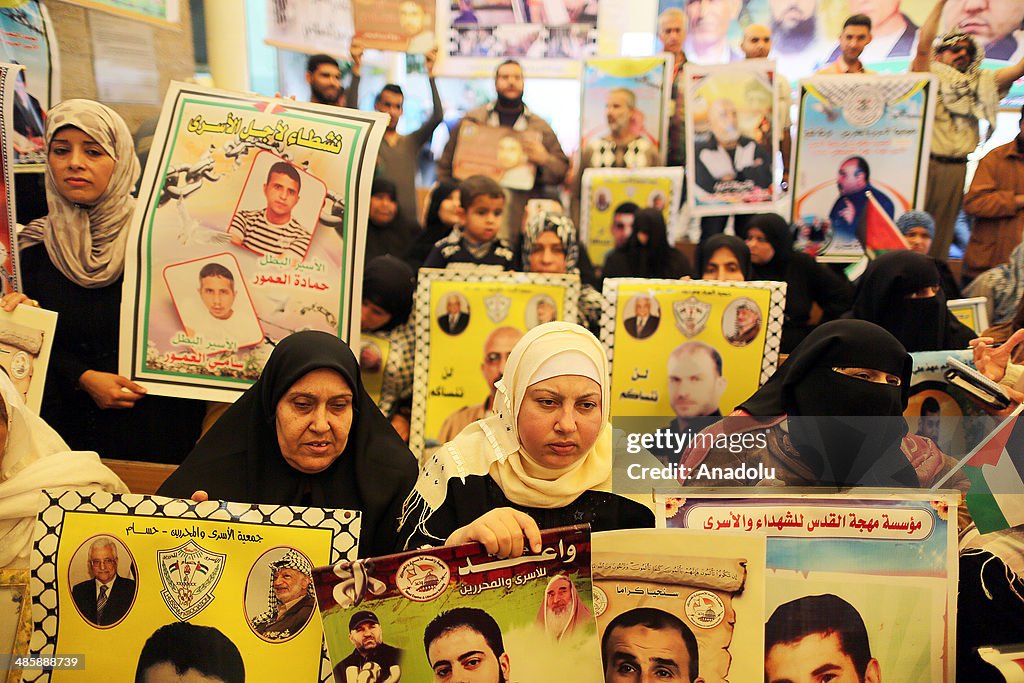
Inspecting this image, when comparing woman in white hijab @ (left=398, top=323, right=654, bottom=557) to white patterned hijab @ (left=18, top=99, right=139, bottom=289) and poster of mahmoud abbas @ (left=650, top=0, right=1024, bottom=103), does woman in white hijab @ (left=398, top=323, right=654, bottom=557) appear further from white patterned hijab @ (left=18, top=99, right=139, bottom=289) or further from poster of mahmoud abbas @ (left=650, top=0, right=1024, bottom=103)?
poster of mahmoud abbas @ (left=650, top=0, right=1024, bottom=103)

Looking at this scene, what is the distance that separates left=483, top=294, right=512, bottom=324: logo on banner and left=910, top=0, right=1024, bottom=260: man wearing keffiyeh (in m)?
3.56

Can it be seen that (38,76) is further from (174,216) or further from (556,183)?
(556,183)

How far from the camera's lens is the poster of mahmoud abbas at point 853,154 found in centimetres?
468

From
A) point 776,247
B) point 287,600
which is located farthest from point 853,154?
point 287,600

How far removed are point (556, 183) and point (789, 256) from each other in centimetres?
189

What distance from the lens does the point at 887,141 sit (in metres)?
4.72

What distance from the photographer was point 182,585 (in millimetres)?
1561

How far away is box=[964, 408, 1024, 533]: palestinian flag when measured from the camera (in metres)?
1.66

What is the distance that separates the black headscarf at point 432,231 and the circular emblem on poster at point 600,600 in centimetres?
309

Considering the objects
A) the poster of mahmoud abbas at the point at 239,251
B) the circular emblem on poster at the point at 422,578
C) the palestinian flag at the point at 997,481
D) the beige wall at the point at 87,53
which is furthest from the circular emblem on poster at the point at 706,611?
the beige wall at the point at 87,53

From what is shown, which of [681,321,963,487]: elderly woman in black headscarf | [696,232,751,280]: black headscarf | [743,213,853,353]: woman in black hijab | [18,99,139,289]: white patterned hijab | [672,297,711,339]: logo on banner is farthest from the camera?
[743,213,853,353]: woman in black hijab

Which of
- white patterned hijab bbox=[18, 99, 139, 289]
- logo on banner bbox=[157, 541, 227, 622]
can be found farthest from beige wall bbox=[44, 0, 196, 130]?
logo on banner bbox=[157, 541, 227, 622]

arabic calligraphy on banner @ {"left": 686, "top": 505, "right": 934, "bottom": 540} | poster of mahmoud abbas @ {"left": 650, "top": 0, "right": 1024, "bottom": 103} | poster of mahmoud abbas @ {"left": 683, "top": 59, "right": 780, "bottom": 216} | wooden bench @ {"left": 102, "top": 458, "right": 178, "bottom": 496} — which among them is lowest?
wooden bench @ {"left": 102, "top": 458, "right": 178, "bottom": 496}

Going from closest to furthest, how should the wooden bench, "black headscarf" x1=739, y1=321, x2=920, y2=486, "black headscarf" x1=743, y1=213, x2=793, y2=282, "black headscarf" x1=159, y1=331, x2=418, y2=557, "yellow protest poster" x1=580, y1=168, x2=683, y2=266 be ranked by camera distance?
"black headscarf" x1=159, y1=331, x2=418, y2=557
"black headscarf" x1=739, y1=321, x2=920, y2=486
the wooden bench
"black headscarf" x1=743, y1=213, x2=793, y2=282
"yellow protest poster" x1=580, y1=168, x2=683, y2=266
